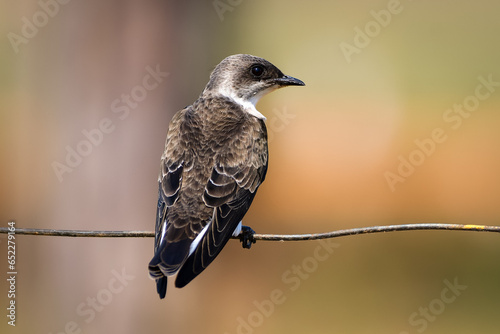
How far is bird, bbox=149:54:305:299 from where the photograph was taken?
3713 millimetres

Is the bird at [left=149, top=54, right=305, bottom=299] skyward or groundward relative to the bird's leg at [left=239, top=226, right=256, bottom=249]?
skyward

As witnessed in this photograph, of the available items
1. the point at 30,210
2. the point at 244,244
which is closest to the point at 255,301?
the point at 30,210

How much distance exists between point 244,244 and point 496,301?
9182 millimetres

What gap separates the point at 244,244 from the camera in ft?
14.3

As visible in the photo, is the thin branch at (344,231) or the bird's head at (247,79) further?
the bird's head at (247,79)

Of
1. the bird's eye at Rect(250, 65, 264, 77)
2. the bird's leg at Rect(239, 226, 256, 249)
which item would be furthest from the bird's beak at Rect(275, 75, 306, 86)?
the bird's leg at Rect(239, 226, 256, 249)

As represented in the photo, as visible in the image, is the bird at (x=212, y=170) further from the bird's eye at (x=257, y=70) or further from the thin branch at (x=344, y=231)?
the thin branch at (x=344, y=231)

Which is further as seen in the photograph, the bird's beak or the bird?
the bird's beak

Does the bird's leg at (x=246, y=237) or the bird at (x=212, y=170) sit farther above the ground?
the bird at (x=212, y=170)

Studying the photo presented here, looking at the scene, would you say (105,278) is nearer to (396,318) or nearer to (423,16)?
(396,318)

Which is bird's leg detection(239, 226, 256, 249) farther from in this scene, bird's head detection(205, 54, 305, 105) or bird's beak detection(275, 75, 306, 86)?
bird's beak detection(275, 75, 306, 86)

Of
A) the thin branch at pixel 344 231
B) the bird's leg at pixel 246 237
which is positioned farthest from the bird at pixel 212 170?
the thin branch at pixel 344 231

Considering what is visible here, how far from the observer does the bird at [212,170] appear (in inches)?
146

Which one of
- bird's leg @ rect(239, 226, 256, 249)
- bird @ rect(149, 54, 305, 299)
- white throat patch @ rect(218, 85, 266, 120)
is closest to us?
bird @ rect(149, 54, 305, 299)
